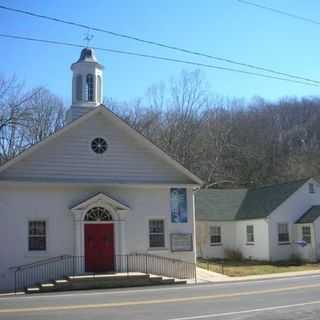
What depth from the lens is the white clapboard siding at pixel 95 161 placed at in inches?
1142

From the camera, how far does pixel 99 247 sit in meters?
29.7

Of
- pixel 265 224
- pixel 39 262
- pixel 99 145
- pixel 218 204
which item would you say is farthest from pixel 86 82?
pixel 218 204

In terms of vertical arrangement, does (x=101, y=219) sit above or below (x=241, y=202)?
below

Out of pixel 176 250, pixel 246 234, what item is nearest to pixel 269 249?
pixel 246 234

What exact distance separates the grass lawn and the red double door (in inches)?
262

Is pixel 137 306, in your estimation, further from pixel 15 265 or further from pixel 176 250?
pixel 176 250

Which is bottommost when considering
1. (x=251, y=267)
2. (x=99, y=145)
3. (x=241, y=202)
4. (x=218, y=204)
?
(x=251, y=267)

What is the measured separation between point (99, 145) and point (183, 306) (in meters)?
14.9

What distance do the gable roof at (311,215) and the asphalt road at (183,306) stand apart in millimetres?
19562

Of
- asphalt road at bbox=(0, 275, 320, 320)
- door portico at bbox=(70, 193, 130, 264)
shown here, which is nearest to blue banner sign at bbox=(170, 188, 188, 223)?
door portico at bbox=(70, 193, 130, 264)

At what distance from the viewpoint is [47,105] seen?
218 ft

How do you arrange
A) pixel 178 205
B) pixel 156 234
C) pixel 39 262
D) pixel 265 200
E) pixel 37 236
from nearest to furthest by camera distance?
pixel 39 262, pixel 37 236, pixel 156 234, pixel 178 205, pixel 265 200

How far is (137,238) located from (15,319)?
1604cm

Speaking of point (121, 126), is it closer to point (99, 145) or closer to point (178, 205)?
point (99, 145)
